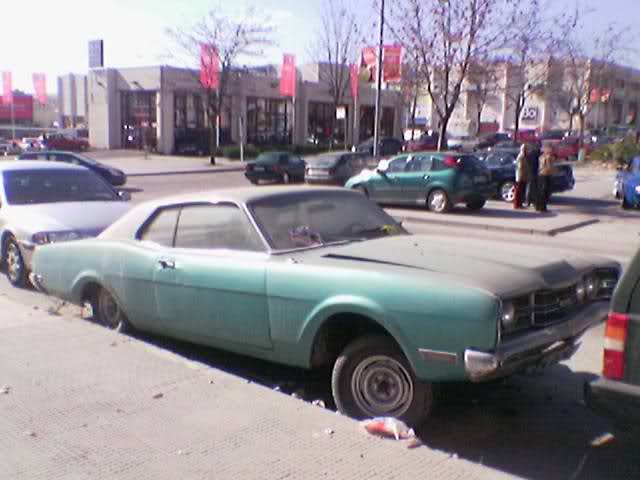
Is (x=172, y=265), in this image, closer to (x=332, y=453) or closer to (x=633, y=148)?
(x=332, y=453)

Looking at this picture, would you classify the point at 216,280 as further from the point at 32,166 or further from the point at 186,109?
the point at 186,109

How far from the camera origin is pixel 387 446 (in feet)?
11.9

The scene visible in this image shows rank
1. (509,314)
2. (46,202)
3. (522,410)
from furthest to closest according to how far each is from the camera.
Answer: (46,202), (522,410), (509,314)

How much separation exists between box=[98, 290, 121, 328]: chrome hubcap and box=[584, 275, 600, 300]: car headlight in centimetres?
386

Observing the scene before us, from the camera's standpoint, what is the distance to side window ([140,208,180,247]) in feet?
18.3

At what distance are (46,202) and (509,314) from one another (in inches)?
289

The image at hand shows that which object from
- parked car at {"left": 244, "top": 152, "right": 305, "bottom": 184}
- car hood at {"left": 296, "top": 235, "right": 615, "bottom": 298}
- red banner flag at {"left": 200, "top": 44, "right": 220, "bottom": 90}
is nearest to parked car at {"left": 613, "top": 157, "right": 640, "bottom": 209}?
parked car at {"left": 244, "top": 152, "right": 305, "bottom": 184}

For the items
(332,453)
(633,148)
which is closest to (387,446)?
(332,453)

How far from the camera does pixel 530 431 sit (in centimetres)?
445

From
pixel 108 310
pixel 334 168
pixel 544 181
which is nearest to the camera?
pixel 108 310

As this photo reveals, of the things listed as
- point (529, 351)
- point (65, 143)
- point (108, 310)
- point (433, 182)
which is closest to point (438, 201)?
point (433, 182)

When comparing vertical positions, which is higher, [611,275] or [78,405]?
[611,275]

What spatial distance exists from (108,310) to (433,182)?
13.4 m

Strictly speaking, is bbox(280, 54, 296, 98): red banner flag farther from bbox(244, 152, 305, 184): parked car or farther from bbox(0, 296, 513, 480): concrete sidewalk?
bbox(0, 296, 513, 480): concrete sidewalk
